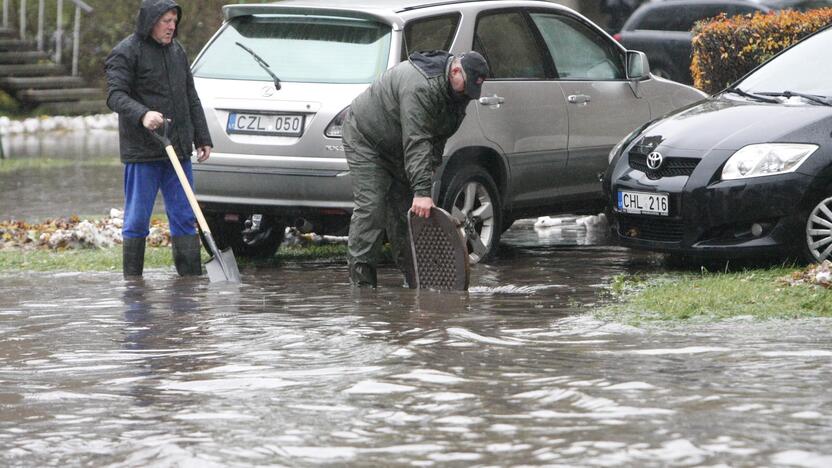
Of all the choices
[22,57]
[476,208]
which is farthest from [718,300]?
[22,57]

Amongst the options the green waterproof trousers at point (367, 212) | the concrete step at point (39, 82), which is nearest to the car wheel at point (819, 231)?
the green waterproof trousers at point (367, 212)

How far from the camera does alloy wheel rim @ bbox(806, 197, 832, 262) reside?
8.88 m

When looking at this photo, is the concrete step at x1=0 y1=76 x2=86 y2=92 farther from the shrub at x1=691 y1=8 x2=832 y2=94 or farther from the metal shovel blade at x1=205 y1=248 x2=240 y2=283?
the metal shovel blade at x1=205 y1=248 x2=240 y2=283

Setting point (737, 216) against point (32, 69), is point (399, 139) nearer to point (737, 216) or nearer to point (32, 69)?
point (737, 216)

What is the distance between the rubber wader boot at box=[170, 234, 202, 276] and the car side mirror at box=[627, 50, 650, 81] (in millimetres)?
3299

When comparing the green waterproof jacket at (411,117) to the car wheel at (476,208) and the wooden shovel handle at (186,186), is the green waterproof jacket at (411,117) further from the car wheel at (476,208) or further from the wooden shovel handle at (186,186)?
the wooden shovel handle at (186,186)

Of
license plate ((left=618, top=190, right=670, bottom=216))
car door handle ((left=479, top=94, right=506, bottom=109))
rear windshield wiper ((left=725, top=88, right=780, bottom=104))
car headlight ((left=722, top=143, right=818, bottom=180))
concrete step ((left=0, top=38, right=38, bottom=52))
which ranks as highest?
rear windshield wiper ((left=725, top=88, right=780, bottom=104))

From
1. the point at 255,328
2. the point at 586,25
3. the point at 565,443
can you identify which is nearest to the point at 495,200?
the point at 586,25

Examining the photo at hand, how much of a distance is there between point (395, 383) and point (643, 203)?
361 cm

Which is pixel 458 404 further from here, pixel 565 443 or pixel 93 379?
pixel 93 379

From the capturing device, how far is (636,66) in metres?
11.0

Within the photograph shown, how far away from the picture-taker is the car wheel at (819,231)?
8.88m

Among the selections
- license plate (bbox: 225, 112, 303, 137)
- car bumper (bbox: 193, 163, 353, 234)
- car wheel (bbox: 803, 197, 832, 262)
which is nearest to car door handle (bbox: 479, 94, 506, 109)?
car bumper (bbox: 193, 163, 353, 234)

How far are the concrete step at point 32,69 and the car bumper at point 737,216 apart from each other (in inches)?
676
